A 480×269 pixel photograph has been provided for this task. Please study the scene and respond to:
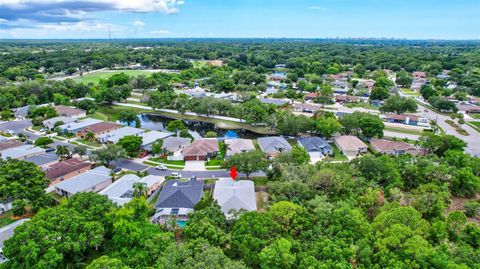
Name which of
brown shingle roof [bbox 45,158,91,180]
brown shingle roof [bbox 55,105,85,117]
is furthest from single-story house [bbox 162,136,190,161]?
brown shingle roof [bbox 55,105,85,117]

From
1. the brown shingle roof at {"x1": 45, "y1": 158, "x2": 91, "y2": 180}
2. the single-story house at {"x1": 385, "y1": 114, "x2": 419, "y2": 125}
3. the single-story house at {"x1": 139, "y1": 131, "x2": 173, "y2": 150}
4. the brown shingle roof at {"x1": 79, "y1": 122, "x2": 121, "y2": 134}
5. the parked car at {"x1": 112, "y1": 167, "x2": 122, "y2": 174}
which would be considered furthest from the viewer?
the single-story house at {"x1": 385, "y1": 114, "x2": 419, "y2": 125}

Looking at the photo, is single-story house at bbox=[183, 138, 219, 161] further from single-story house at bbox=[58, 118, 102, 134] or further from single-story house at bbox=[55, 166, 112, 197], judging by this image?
single-story house at bbox=[58, 118, 102, 134]

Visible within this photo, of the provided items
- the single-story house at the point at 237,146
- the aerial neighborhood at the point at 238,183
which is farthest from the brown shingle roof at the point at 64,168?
the single-story house at the point at 237,146

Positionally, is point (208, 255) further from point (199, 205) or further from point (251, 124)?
point (251, 124)

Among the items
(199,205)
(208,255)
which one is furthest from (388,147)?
(208,255)

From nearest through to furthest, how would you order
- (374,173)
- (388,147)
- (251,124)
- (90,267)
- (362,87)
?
(90,267) → (374,173) → (388,147) → (251,124) → (362,87)

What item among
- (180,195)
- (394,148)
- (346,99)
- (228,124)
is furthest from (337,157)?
(346,99)
